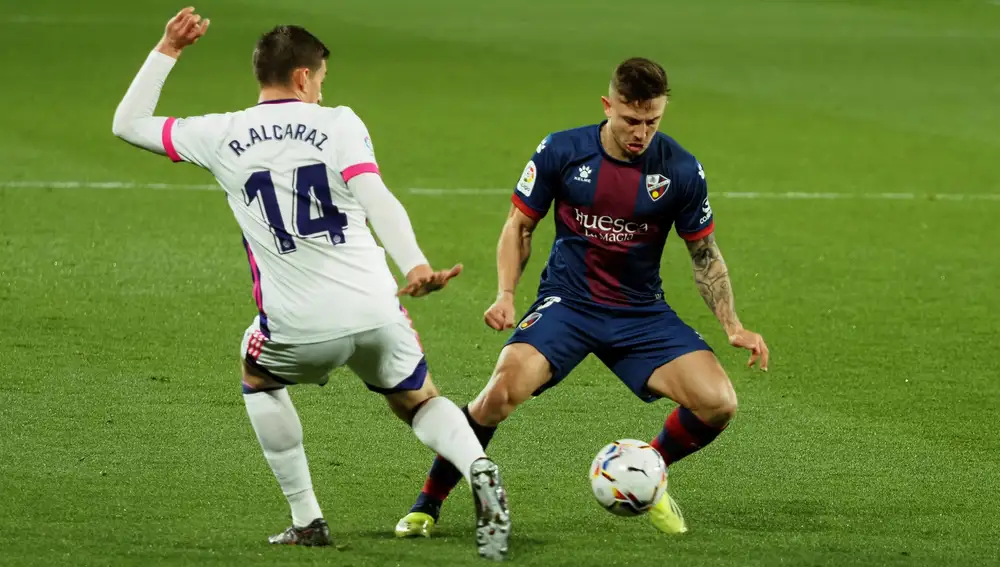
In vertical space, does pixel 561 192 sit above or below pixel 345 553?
above

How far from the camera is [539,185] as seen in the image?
5871mm

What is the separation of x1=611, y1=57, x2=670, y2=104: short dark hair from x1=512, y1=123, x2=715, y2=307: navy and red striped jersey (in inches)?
12.7

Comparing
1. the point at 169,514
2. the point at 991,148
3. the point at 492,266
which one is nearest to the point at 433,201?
the point at 492,266

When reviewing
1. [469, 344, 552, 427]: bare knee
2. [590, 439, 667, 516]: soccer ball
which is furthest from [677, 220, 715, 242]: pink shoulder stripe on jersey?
[590, 439, 667, 516]: soccer ball

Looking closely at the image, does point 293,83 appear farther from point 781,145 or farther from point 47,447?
point 781,145

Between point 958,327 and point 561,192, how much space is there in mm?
3853

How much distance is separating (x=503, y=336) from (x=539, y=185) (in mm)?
2840

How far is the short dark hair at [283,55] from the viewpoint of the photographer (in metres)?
4.95

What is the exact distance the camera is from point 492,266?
10.3 meters

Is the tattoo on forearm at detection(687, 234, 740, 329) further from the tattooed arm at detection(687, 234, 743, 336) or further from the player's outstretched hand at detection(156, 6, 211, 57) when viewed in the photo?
the player's outstretched hand at detection(156, 6, 211, 57)

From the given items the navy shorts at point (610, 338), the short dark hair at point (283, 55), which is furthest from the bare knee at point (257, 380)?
the navy shorts at point (610, 338)

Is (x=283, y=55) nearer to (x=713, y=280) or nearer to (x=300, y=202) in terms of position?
(x=300, y=202)

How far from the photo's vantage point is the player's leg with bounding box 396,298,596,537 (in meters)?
5.52

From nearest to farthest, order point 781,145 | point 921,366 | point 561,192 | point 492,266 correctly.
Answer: point 561,192
point 921,366
point 492,266
point 781,145
